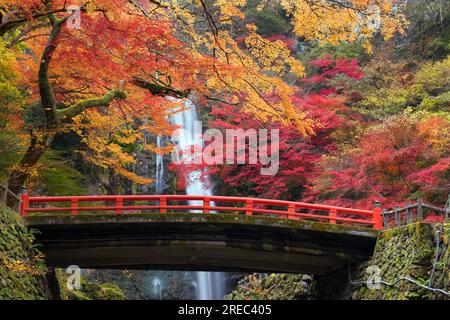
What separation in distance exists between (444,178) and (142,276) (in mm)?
14417

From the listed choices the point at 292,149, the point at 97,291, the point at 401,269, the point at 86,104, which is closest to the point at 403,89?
the point at 292,149

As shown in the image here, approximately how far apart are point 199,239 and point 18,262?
4919 millimetres

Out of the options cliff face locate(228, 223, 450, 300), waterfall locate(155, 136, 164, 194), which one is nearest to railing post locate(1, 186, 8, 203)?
cliff face locate(228, 223, 450, 300)

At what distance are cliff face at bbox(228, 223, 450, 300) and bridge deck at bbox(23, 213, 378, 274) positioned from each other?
52 centimetres

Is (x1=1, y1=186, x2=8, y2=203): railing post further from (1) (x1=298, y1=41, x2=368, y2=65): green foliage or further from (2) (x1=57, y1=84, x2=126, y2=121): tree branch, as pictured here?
(1) (x1=298, y1=41, x2=368, y2=65): green foliage

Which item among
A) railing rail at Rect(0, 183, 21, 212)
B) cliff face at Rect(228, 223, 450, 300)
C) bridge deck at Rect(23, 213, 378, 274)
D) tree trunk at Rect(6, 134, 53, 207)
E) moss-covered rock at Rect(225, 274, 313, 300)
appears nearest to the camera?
cliff face at Rect(228, 223, 450, 300)

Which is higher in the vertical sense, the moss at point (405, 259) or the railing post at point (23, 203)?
the railing post at point (23, 203)

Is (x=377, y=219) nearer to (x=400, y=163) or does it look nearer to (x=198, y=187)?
(x=400, y=163)

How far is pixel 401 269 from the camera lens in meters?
12.4

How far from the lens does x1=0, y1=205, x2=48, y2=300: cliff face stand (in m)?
10.8

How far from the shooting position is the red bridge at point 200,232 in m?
13.6

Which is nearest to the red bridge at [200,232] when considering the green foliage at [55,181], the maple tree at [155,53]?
the maple tree at [155,53]

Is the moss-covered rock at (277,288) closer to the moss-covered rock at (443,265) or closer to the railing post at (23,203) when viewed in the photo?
the moss-covered rock at (443,265)
